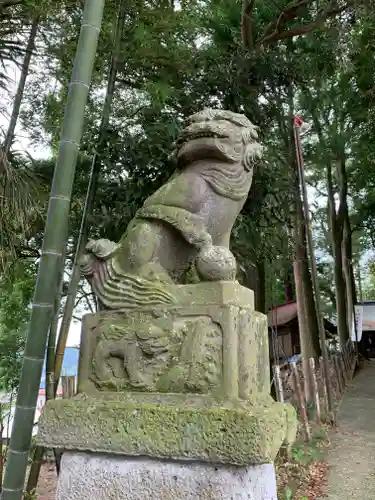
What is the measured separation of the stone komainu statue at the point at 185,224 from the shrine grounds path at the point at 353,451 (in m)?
4.05

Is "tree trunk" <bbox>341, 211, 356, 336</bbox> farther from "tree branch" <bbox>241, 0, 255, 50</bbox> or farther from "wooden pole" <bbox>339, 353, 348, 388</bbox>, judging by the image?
"tree branch" <bbox>241, 0, 255, 50</bbox>

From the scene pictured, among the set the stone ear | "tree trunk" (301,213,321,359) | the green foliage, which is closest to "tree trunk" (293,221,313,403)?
"tree trunk" (301,213,321,359)

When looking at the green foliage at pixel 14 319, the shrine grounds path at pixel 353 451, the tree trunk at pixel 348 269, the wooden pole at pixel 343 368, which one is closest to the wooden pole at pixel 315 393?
the shrine grounds path at pixel 353 451

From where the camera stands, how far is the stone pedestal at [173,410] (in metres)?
1.90

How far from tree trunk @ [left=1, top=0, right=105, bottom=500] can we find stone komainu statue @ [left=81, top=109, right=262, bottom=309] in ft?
0.68

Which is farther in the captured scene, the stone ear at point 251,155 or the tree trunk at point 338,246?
the tree trunk at point 338,246

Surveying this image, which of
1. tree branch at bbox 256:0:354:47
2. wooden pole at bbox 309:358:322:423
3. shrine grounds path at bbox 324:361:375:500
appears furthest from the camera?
wooden pole at bbox 309:358:322:423

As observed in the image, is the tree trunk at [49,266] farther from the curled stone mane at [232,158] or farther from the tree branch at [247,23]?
the tree branch at [247,23]

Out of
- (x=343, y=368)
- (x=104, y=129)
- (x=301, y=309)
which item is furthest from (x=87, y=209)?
(x=343, y=368)

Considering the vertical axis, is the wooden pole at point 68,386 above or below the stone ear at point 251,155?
below

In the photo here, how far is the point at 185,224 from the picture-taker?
2348mm

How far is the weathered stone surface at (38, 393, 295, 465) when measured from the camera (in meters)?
1.85

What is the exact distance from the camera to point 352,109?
12406mm

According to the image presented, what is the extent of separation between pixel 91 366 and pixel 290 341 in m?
15.5
